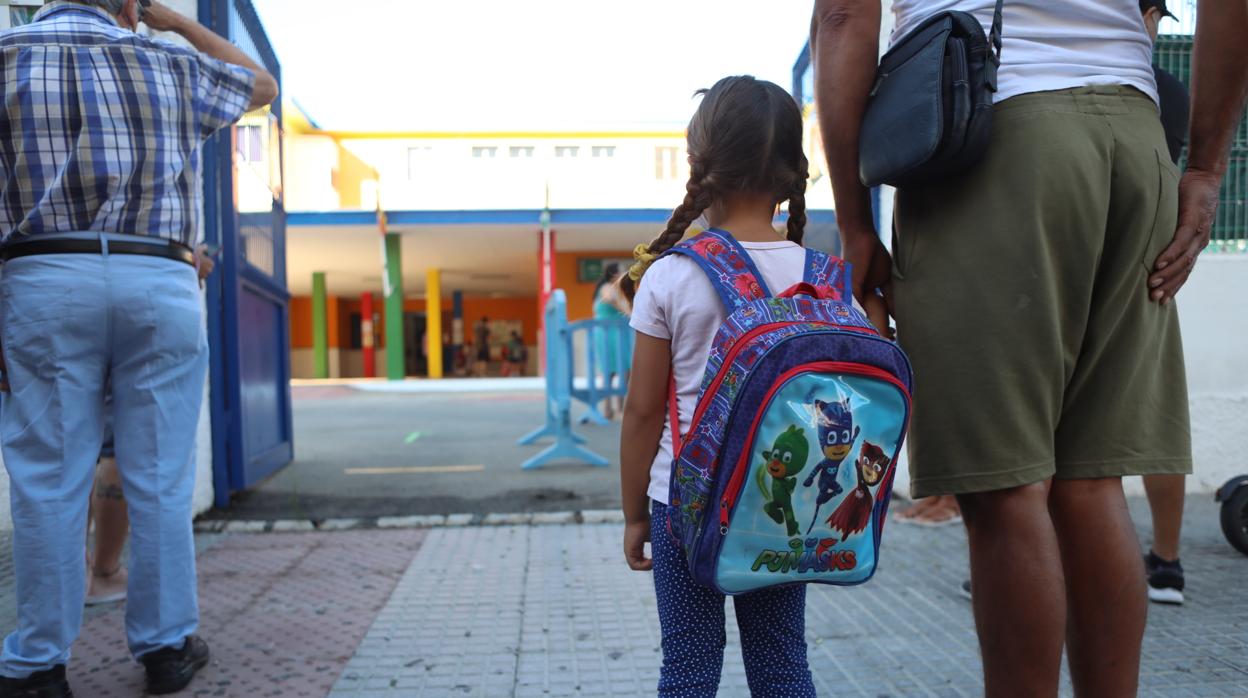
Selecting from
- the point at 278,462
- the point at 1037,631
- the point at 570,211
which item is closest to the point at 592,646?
the point at 1037,631

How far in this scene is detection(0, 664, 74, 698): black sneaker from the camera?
2135 mm

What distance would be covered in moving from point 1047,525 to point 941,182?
0.62m

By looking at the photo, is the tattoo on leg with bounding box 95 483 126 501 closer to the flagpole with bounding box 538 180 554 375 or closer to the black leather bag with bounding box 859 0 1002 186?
the black leather bag with bounding box 859 0 1002 186

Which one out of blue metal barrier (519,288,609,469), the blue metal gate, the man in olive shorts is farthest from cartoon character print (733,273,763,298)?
blue metal barrier (519,288,609,469)

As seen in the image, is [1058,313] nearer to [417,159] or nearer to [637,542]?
[637,542]

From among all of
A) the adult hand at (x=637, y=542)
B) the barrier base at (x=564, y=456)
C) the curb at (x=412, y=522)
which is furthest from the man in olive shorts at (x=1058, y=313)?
the barrier base at (x=564, y=456)

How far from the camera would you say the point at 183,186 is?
2.37 m

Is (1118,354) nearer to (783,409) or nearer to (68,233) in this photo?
(783,409)

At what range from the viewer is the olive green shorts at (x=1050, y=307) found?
1487mm

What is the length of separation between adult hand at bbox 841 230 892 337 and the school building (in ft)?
59.7

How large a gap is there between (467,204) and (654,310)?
22.3 metres

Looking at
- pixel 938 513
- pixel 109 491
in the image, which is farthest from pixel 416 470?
pixel 938 513

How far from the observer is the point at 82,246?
218 cm

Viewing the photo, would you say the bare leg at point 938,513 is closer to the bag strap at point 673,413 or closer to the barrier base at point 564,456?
the barrier base at point 564,456
